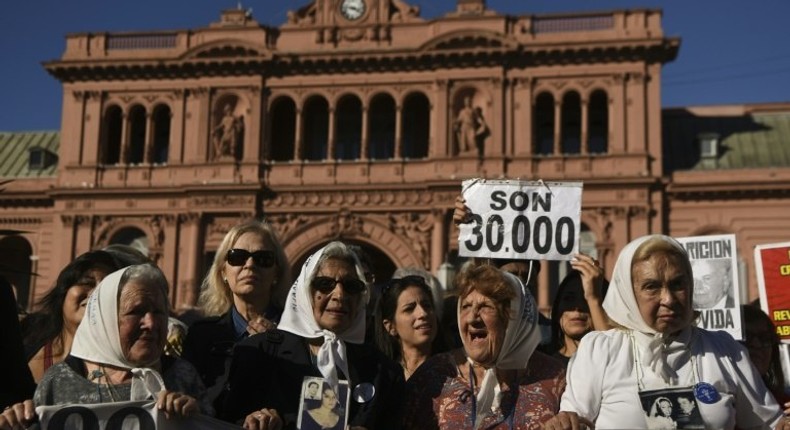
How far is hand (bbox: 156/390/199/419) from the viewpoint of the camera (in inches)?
183

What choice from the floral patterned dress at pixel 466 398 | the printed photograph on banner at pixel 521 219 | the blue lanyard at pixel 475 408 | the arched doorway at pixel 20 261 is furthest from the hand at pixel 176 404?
the arched doorway at pixel 20 261

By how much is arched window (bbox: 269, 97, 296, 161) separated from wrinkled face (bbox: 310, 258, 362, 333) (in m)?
28.3

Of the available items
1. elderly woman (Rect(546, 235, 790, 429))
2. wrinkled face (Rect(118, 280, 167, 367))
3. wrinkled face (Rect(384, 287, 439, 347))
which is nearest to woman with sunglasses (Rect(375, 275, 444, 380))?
wrinkled face (Rect(384, 287, 439, 347))

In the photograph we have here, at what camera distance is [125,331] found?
4715 mm

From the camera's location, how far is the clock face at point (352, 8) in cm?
3269

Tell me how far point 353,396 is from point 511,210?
4.10m

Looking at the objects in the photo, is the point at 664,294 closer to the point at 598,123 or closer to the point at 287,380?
the point at 287,380

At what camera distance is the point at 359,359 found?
5488 millimetres

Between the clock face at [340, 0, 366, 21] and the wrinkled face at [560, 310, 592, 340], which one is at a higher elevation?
the clock face at [340, 0, 366, 21]

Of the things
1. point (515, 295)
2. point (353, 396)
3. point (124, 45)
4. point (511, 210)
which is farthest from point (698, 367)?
point (124, 45)

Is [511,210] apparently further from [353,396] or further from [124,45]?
[124,45]

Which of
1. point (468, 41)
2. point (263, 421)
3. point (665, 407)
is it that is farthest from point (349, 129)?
point (665, 407)

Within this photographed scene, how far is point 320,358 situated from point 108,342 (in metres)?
1.22

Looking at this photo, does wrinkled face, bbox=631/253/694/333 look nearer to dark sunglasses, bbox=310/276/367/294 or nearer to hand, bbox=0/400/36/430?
dark sunglasses, bbox=310/276/367/294
